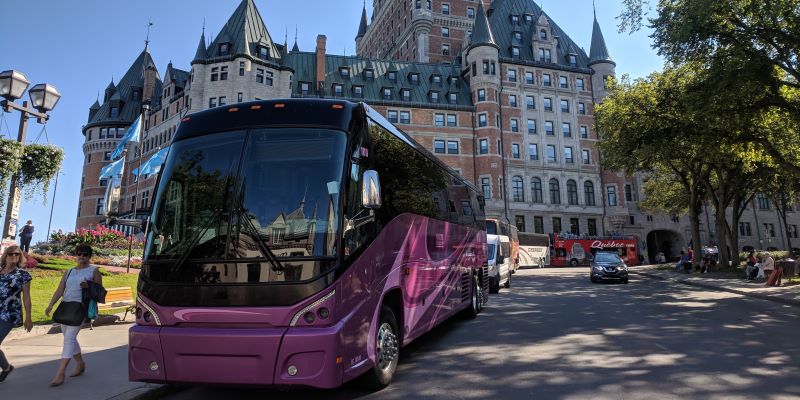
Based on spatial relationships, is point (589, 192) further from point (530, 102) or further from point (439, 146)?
point (439, 146)

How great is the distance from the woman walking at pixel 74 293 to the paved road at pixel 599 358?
58.5 inches

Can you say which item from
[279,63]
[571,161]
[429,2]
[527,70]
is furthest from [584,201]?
[279,63]

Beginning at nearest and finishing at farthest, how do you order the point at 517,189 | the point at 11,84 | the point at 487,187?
the point at 11,84 < the point at 487,187 < the point at 517,189

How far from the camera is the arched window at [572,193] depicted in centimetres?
5744

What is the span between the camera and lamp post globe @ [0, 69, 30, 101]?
30.2 feet

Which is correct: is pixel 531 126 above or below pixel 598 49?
below

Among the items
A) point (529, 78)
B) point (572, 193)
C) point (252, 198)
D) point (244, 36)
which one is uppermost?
point (244, 36)

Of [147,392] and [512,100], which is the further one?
[512,100]

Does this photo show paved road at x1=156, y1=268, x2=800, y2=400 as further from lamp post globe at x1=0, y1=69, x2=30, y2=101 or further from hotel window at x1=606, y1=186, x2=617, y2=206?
hotel window at x1=606, y1=186, x2=617, y2=206

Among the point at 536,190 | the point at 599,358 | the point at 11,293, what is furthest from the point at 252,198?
the point at 536,190

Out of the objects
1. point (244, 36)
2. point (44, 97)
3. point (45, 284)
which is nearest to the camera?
point (44, 97)

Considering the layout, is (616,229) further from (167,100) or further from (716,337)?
(167,100)

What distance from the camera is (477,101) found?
55.8 metres

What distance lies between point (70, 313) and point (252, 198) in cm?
307
